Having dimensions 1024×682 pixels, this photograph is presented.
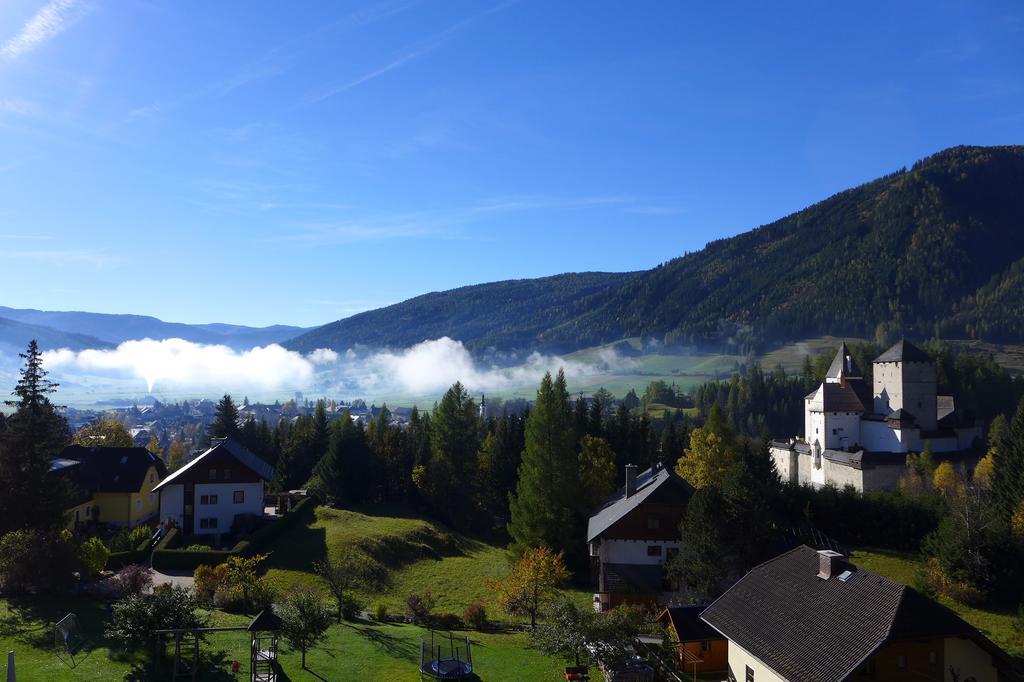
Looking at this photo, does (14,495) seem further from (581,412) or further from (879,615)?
(581,412)

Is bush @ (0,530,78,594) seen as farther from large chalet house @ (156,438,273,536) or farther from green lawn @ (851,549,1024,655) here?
green lawn @ (851,549,1024,655)

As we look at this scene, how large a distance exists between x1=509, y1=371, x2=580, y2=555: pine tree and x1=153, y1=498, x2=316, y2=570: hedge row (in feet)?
61.6

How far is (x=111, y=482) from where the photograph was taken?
60.2 metres

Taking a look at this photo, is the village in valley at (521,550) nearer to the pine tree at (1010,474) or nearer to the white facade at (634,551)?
the white facade at (634,551)

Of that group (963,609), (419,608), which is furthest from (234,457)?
(963,609)

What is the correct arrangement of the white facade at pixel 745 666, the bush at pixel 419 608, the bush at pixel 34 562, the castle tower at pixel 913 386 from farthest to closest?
1. the castle tower at pixel 913 386
2. the bush at pixel 419 608
3. the bush at pixel 34 562
4. the white facade at pixel 745 666

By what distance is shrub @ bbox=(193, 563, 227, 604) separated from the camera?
120 ft

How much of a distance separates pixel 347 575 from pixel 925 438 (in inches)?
2919

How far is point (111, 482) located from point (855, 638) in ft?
196

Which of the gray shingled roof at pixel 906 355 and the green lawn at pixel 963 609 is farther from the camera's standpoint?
the gray shingled roof at pixel 906 355

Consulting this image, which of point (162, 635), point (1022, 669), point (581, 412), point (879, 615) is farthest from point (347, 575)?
point (581, 412)

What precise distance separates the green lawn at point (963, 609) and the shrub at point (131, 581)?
42263 mm

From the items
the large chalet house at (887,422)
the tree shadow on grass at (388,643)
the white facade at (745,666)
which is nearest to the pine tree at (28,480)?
the tree shadow on grass at (388,643)

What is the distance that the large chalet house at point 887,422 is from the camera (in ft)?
267
